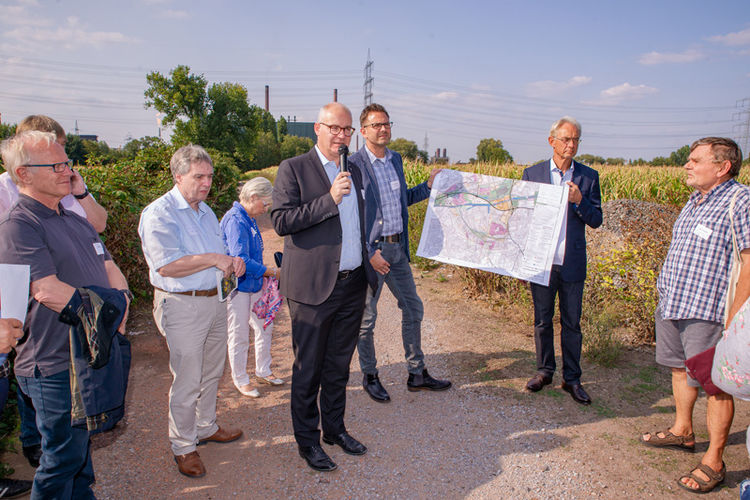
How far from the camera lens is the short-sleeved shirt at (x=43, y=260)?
85.7 inches

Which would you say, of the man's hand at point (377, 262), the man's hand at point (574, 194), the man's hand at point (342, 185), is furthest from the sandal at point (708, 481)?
the man's hand at point (342, 185)

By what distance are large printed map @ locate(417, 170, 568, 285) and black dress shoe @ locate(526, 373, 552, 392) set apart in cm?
115

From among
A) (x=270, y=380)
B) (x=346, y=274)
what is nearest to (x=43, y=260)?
(x=346, y=274)

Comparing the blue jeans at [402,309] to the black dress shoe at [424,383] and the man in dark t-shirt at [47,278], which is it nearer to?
the black dress shoe at [424,383]

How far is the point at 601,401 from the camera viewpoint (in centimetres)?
422

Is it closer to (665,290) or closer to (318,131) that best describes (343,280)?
(318,131)

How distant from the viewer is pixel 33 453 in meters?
3.16

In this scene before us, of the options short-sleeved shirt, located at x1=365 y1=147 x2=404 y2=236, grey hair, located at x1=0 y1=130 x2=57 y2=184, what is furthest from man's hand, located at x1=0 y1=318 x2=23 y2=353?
short-sleeved shirt, located at x1=365 y1=147 x2=404 y2=236

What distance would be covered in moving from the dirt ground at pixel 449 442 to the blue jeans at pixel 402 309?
328 millimetres

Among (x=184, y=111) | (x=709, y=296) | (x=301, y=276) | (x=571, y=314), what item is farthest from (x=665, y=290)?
(x=184, y=111)

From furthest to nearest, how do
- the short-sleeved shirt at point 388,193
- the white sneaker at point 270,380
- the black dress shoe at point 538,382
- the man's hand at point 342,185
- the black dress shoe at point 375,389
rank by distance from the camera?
the white sneaker at point 270,380 < the black dress shoe at point 538,382 < the black dress shoe at point 375,389 < the short-sleeved shirt at point 388,193 < the man's hand at point 342,185

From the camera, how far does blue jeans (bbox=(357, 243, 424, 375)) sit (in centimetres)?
414

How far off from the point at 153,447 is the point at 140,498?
1.92ft

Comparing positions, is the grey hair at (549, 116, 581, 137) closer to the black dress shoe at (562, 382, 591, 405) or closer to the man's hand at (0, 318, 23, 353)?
the black dress shoe at (562, 382, 591, 405)
